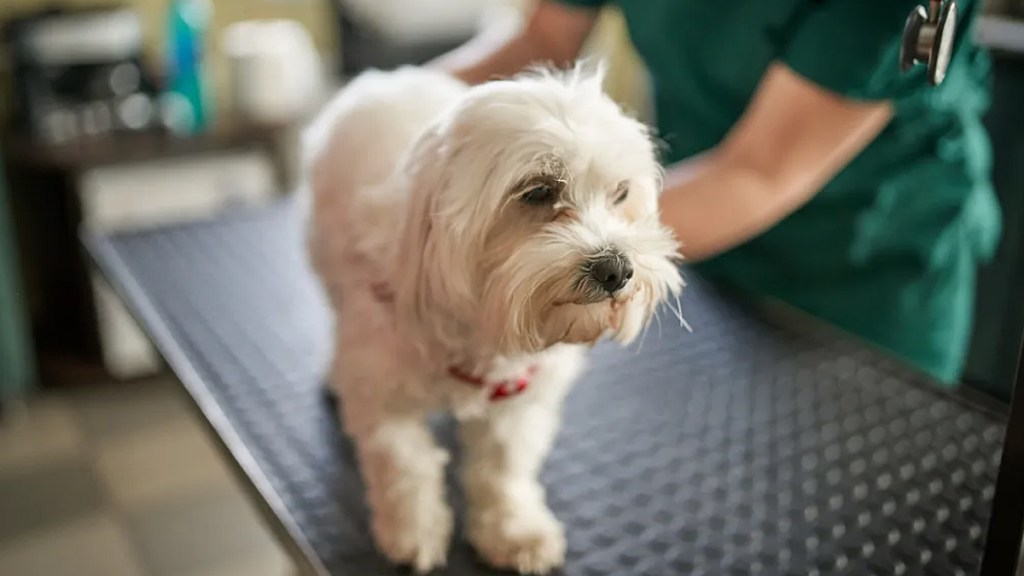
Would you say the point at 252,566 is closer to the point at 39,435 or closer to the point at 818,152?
the point at 39,435

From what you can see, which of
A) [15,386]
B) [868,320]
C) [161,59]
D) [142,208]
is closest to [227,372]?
[868,320]

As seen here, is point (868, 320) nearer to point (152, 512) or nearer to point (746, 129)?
point (746, 129)

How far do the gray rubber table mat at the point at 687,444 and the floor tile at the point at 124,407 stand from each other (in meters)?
1.30

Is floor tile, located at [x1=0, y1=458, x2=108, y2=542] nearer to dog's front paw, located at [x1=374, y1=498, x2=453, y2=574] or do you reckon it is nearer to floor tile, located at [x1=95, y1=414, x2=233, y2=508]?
floor tile, located at [x1=95, y1=414, x2=233, y2=508]

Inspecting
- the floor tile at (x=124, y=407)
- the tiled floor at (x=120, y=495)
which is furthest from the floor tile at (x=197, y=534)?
the floor tile at (x=124, y=407)

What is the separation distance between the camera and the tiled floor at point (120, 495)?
7.00 ft

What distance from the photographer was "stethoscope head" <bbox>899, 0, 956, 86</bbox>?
0.65 m

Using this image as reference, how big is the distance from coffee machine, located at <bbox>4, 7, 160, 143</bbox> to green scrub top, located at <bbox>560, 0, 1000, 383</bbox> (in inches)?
63.4

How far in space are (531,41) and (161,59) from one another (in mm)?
1804

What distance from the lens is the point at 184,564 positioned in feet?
6.98

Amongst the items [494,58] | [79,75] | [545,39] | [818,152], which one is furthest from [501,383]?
[79,75]

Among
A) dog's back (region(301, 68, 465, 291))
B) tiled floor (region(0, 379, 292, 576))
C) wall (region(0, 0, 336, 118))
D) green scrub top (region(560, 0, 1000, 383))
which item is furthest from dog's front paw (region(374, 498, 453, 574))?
wall (region(0, 0, 336, 118))

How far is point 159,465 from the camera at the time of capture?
2.47 m

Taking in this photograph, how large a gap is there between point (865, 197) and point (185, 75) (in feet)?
6.49
